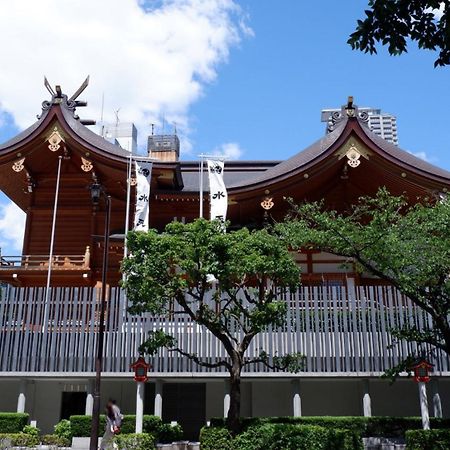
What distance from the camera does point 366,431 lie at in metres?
18.4

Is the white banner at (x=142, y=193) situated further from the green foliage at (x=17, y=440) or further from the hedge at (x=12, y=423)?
the green foliage at (x=17, y=440)

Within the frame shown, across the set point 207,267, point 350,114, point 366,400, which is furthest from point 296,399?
point 350,114

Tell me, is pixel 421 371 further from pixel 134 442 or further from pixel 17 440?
pixel 17 440

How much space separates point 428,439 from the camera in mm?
15891

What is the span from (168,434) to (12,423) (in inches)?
192

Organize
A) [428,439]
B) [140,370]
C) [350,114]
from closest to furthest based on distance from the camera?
1. [428,439]
2. [140,370]
3. [350,114]

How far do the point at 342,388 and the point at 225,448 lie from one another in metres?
7.49

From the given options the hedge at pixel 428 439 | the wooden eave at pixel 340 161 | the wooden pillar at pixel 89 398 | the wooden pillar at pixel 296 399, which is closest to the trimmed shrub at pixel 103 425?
the wooden pillar at pixel 89 398

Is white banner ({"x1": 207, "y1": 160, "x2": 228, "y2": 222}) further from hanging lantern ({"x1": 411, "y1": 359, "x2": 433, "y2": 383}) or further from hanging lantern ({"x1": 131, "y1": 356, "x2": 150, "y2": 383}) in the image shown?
hanging lantern ({"x1": 411, "y1": 359, "x2": 433, "y2": 383})

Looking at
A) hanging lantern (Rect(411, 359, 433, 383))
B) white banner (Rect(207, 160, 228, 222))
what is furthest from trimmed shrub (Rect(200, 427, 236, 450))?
white banner (Rect(207, 160, 228, 222))

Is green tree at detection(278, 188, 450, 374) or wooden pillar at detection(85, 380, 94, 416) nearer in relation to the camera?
green tree at detection(278, 188, 450, 374)

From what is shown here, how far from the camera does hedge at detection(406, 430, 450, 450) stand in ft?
51.7

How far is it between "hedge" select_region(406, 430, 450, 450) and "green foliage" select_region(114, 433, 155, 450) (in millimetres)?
7112

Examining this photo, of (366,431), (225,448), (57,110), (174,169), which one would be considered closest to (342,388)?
(366,431)
